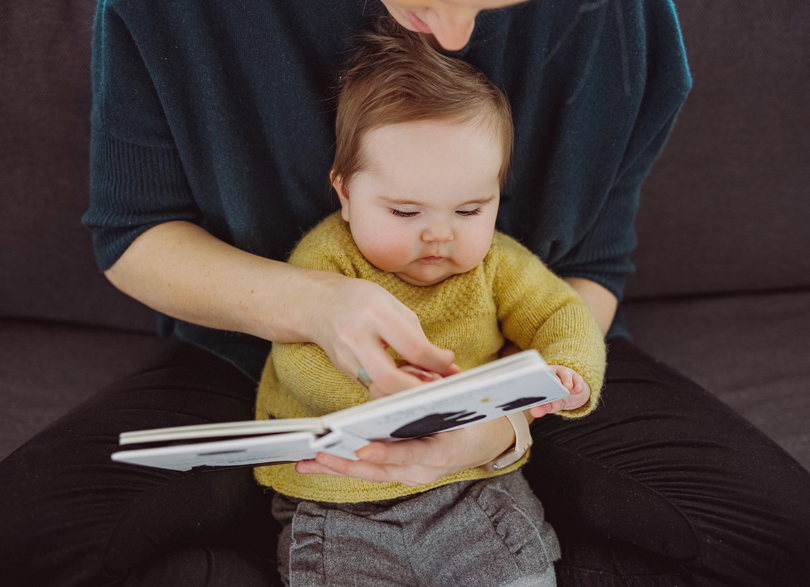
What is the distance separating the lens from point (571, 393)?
90 cm

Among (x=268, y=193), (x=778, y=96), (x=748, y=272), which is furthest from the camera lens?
(x=748, y=272)

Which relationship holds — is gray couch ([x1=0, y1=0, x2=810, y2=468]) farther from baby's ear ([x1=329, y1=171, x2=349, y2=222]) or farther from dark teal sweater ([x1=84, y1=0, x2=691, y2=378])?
baby's ear ([x1=329, y1=171, x2=349, y2=222])

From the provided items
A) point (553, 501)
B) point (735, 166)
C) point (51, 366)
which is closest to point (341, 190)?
point (553, 501)

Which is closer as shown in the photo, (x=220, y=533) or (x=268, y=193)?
(x=220, y=533)

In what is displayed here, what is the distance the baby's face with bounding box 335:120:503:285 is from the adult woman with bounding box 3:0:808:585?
0.13 metres

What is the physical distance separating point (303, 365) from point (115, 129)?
1.62 ft

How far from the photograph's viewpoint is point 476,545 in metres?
0.95

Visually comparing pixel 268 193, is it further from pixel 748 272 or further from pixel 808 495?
pixel 748 272

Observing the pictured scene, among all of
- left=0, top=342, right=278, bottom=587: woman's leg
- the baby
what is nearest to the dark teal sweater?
the baby

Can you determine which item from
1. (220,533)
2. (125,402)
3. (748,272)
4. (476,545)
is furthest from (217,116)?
(748,272)

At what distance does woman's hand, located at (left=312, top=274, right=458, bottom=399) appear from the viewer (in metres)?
0.75

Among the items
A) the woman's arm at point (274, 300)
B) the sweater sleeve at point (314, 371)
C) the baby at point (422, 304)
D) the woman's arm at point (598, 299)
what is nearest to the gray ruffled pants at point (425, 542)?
the baby at point (422, 304)

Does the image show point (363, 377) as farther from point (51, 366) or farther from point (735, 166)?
point (735, 166)

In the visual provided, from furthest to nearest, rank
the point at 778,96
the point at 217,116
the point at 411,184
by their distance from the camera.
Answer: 1. the point at 778,96
2. the point at 217,116
3. the point at 411,184
